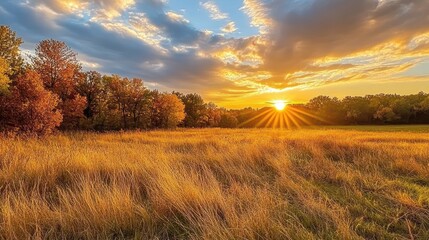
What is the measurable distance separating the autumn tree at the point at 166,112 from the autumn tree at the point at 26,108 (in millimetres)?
39219

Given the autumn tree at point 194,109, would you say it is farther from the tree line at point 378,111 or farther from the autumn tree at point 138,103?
the tree line at point 378,111

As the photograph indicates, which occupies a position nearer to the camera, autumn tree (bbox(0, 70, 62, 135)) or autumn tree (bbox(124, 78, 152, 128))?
autumn tree (bbox(0, 70, 62, 135))

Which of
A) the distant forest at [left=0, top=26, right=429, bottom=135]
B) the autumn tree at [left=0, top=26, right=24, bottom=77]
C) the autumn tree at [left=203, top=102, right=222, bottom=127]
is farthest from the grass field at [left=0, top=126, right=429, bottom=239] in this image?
the autumn tree at [left=203, top=102, right=222, bottom=127]

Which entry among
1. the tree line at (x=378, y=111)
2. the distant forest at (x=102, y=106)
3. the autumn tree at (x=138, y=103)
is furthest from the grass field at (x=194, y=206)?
the tree line at (x=378, y=111)

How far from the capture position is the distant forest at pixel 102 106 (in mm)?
23422

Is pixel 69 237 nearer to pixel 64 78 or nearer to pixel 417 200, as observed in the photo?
pixel 417 200

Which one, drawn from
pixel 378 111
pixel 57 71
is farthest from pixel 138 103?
pixel 378 111

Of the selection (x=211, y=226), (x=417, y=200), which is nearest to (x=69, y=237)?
(x=211, y=226)

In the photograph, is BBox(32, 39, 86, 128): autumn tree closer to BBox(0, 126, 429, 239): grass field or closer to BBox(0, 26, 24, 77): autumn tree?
BBox(0, 26, 24, 77): autumn tree

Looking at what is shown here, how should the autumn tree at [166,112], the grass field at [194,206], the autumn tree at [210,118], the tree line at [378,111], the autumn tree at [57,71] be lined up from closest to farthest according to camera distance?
the grass field at [194,206] → the autumn tree at [57,71] → the autumn tree at [166,112] → the autumn tree at [210,118] → the tree line at [378,111]

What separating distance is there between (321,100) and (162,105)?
315 ft

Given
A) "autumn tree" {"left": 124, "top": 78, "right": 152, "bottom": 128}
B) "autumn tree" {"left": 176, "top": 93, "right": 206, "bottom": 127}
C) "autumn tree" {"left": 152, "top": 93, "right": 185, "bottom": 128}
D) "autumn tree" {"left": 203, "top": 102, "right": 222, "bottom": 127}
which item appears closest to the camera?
"autumn tree" {"left": 124, "top": 78, "right": 152, "bottom": 128}

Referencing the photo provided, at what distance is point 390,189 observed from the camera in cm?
577

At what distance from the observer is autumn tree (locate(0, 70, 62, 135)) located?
23.1 meters
